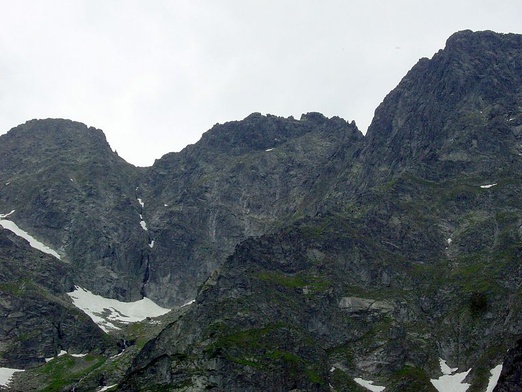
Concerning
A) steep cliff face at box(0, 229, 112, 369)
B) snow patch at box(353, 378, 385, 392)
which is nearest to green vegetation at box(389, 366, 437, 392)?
snow patch at box(353, 378, 385, 392)

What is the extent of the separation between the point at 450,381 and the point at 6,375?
11772 centimetres

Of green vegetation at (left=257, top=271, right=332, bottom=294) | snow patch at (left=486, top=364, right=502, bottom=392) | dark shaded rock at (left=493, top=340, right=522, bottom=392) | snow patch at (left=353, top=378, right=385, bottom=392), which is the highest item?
green vegetation at (left=257, top=271, right=332, bottom=294)

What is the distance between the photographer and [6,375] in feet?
540

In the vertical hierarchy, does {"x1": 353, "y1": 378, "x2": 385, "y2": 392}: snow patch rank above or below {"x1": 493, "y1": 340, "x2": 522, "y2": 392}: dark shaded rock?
below

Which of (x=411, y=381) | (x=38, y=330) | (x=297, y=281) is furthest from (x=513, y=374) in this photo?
(x=38, y=330)

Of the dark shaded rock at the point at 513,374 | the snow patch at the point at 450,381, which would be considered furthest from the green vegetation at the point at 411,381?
the dark shaded rock at the point at 513,374

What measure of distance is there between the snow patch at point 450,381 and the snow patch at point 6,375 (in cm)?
11097

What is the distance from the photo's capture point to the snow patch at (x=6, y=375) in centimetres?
15962

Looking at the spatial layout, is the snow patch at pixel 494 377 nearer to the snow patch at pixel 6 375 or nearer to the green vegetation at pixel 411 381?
the green vegetation at pixel 411 381

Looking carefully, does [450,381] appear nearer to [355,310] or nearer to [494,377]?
[494,377]

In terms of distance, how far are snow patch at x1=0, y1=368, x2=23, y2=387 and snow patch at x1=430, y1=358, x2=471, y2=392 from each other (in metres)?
111

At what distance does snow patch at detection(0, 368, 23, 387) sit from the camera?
15962cm

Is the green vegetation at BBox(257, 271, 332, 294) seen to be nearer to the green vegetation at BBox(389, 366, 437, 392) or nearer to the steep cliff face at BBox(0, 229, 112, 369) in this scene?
the green vegetation at BBox(389, 366, 437, 392)

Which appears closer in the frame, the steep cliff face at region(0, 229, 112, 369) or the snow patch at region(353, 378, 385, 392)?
the snow patch at region(353, 378, 385, 392)
